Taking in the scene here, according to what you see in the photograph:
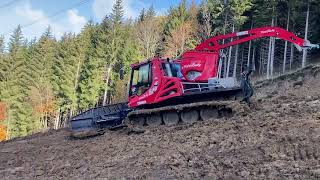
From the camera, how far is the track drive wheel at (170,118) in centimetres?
1630

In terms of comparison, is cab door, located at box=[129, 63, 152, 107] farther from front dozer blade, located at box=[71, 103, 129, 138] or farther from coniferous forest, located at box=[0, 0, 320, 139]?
coniferous forest, located at box=[0, 0, 320, 139]

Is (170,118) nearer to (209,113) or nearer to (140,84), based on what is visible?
(209,113)

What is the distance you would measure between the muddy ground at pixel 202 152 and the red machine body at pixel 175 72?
54.4 inches

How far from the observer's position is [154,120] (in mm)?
16969

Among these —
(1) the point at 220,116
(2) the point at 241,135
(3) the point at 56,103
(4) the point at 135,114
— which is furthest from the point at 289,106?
(3) the point at 56,103

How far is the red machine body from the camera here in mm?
16656

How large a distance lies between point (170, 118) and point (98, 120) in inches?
161

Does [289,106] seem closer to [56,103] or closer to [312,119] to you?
[312,119]

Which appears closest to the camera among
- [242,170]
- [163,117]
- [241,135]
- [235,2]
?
[242,170]

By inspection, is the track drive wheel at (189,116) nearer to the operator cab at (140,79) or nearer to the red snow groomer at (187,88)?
the red snow groomer at (187,88)

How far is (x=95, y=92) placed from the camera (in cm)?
5478

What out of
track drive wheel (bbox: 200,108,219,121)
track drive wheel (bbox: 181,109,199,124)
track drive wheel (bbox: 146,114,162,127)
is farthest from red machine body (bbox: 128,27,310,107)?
track drive wheel (bbox: 200,108,219,121)

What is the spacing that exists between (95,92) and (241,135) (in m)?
43.3

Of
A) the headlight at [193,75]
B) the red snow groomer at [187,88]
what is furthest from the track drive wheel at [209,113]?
the headlight at [193,75]
